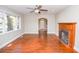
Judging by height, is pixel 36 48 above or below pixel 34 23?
below

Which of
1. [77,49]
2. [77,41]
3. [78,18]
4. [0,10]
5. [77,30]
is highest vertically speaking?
[0,10]

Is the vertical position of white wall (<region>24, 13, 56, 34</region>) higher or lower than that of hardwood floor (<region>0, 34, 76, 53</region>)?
higher

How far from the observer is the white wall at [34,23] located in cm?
1125

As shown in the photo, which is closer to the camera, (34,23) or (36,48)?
(36,48)

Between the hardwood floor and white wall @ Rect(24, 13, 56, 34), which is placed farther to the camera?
white wall @ Rect(24, 13, 56, 34)

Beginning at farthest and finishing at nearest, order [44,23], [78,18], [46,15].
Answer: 1. [44,23]
2. [46,15]
3. [78,18]

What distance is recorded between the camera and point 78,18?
4473 mm

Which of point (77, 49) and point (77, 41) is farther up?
point (77, 41)

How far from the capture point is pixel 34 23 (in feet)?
37.2

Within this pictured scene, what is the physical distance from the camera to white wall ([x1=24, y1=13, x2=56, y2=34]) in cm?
1125

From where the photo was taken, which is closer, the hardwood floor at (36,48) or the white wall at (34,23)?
the hardwood floor at (36,48)
